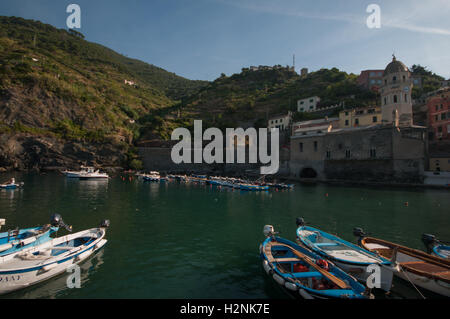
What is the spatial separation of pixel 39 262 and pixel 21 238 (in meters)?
3.78

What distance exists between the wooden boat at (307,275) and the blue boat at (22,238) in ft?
32.5

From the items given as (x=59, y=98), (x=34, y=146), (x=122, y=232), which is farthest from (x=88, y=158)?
(x=122, y=232)

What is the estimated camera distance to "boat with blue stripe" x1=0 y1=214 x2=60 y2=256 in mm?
9609

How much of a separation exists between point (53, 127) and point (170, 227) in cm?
6698

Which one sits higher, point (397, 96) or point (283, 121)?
point (283, 121)

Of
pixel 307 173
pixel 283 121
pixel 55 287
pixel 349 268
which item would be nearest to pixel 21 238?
pixel 55 287

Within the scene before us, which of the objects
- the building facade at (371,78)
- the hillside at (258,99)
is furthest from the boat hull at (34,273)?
the building facade at (371,78)

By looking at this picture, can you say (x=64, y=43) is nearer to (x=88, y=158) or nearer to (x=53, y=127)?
(x=53, y=127)

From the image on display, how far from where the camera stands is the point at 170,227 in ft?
52.0

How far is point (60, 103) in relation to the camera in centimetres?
6950

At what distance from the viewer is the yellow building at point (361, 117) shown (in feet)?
147

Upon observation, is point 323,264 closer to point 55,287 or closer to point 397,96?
point 55,287

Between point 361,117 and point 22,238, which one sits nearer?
point 22,238

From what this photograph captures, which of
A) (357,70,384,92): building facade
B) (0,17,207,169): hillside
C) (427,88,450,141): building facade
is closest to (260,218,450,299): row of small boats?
(427,88,450,141): building facade
